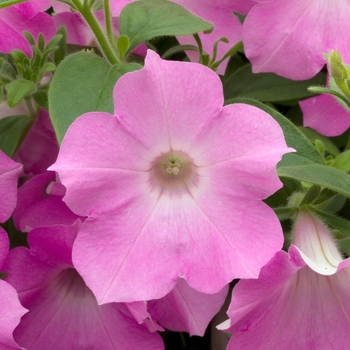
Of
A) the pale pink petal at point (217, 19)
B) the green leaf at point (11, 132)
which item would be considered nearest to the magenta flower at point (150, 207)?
the green leaf at point (11, 132)

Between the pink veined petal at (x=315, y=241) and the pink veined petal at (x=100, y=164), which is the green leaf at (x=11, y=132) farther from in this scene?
the pink veined petal at (x=315, y=241)

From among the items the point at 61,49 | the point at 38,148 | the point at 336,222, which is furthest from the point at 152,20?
the point at 336,222

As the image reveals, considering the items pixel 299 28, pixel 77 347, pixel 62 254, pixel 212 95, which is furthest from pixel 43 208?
pixel 299 28

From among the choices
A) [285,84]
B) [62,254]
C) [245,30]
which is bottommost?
[62,254]

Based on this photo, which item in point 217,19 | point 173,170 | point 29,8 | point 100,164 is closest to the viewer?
point 100,164

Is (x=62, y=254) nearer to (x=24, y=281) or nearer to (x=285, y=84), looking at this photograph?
(x=24, y=281)

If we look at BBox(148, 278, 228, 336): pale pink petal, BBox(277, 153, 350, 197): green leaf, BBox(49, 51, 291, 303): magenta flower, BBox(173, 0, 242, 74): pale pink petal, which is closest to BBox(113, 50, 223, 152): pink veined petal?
BBox(49, 51, 291, 303): magenta flower

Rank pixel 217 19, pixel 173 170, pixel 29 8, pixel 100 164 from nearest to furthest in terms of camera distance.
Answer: pixel 100 164, pixel 173 170, pixel 29 8, pixel 217 19

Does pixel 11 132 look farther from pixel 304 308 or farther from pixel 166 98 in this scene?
pixel 304 308
